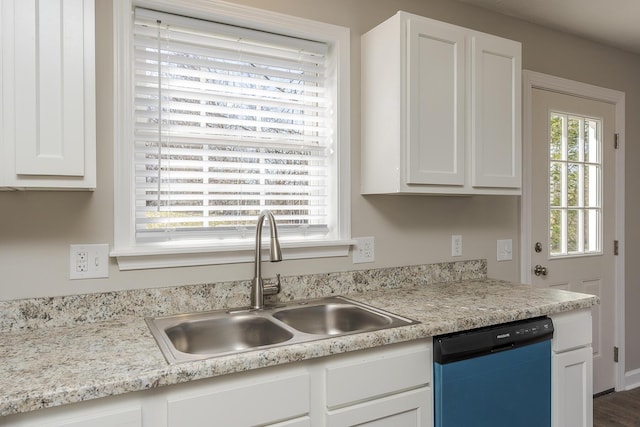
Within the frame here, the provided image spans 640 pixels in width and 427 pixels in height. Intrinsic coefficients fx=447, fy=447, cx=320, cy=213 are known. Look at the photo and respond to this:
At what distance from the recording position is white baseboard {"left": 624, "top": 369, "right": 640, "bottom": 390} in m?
3.20

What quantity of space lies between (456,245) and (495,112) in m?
0.74

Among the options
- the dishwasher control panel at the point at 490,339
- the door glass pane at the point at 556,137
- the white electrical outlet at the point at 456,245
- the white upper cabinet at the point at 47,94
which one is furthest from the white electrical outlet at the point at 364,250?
the door glass pane at the point at 556,137

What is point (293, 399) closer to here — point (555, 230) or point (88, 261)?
point (88, 261)

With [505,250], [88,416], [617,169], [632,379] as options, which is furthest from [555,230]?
[88,416]

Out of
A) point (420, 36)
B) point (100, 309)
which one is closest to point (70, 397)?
point (100, 309)

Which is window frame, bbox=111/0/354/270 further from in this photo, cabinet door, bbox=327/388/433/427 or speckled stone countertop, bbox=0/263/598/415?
cabinet door, bbox=327/388/433/427

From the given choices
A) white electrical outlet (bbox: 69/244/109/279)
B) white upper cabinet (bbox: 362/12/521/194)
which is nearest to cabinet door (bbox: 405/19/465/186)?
white upper cabinet (bbox: 362/12/521/194)

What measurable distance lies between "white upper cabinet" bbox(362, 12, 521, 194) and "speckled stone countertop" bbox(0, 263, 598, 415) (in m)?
0.50

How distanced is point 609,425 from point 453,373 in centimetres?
182

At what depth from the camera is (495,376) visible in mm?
1678

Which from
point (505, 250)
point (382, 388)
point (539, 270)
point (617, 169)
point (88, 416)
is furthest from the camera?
point (617, 169)

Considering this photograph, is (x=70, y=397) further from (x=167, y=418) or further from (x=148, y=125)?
(x=148, y=125)

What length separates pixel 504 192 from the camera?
87.5 inches

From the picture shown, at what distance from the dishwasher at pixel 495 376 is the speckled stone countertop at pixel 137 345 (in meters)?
0.06
